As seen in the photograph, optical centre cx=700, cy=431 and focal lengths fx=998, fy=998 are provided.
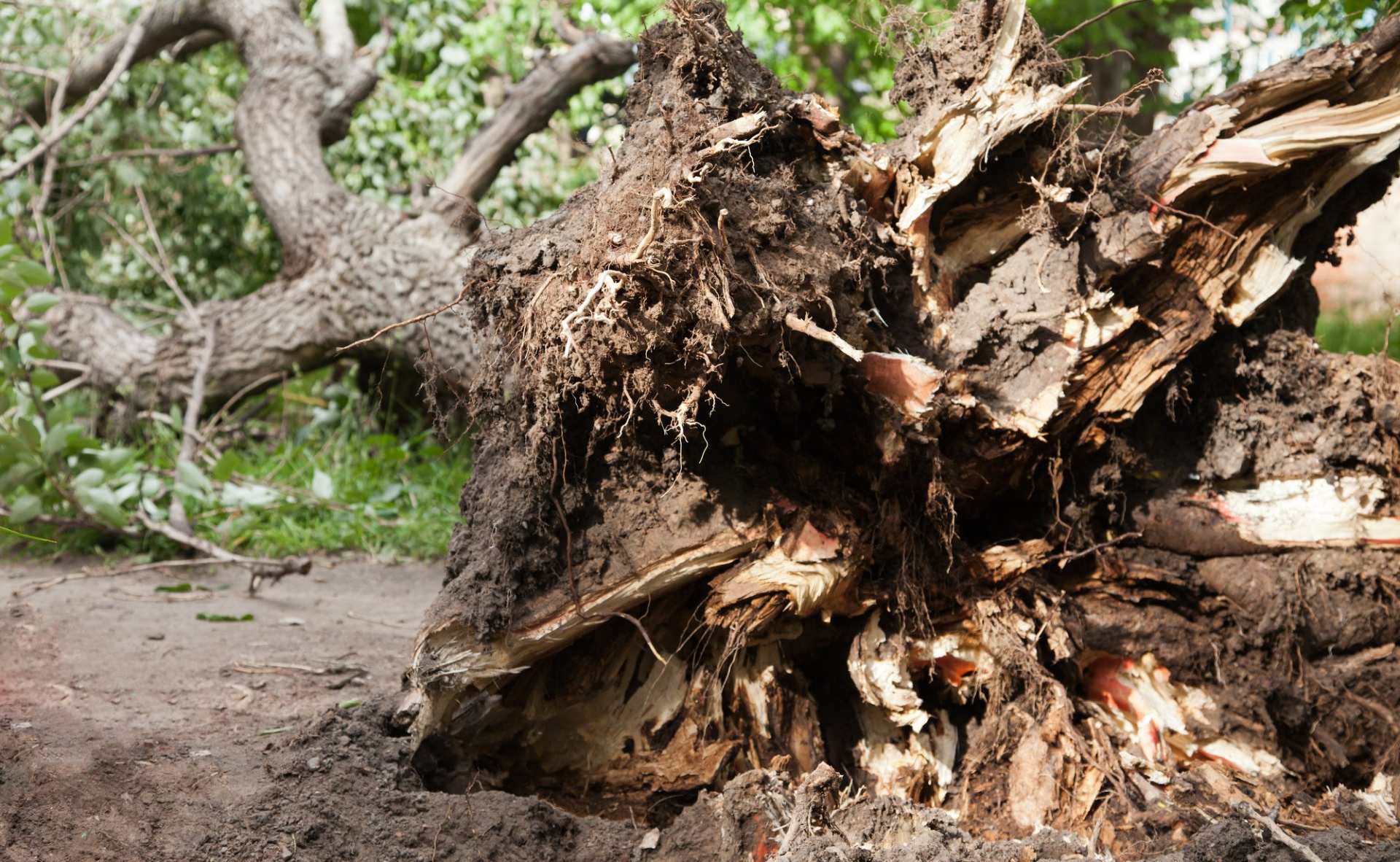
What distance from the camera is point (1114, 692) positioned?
2.75 meters

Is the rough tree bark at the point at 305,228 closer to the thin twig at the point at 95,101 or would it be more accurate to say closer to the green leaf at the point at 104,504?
the thin twig at the point at 95,101

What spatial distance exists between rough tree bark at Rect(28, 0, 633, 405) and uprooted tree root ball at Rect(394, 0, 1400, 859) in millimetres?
2766

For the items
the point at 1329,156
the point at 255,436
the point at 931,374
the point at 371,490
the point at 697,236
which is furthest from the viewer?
the point at 255,436

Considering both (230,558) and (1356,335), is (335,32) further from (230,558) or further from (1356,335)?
(1356,335)

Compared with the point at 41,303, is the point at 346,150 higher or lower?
higher

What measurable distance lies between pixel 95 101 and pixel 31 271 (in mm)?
2258

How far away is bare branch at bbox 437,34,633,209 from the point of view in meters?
5.81

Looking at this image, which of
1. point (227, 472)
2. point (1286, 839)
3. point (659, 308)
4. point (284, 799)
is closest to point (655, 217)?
point (659, 308)

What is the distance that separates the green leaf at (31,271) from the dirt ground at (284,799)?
1357 mm

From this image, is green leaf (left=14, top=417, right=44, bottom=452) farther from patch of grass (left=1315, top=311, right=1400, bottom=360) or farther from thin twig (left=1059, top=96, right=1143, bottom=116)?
patch of grass (left=1315, top=311, right=1400, bottom=360)

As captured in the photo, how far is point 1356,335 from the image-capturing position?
5902mm

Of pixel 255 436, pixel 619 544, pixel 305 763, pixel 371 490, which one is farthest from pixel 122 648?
pixel 255 436

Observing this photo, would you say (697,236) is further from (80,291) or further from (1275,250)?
(80,291)

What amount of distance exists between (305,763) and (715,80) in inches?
72.0
